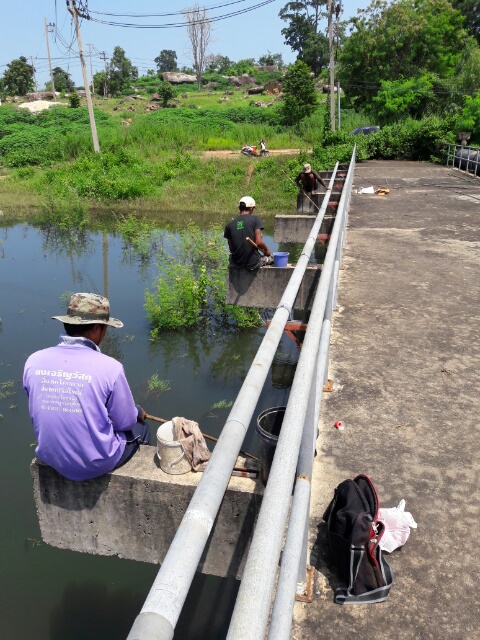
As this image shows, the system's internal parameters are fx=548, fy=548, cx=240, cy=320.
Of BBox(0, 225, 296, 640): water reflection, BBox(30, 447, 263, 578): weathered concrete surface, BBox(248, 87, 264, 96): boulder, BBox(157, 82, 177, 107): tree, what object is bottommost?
BBox(0, 225, 296, 640): water reflection

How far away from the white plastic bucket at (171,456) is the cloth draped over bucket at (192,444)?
29 mm

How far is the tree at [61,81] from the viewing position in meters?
72.9

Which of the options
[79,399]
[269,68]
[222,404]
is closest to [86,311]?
[79,399]

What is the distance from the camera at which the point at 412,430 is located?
343cm

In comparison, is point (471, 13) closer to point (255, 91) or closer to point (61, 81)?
point (255, 91)

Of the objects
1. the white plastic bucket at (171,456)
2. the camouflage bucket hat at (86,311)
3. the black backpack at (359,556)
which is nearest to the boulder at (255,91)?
the camouflage bucket hat at (86,311)

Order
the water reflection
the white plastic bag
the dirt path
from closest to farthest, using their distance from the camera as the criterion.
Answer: the white plastic bag
the water reflection
the dirt path

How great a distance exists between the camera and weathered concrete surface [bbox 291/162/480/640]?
7.34ft

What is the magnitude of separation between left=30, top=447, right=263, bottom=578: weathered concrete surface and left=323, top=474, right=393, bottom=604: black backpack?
0.72 meters

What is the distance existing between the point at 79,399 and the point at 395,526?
1.71 meters

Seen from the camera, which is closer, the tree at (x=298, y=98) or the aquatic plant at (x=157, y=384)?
the aquatic plant at (x=157, y=384)

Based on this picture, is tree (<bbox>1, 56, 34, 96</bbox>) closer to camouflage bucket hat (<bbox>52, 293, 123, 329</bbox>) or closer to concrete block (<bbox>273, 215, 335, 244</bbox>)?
concrete block (<bbox>273, 215, 335, 244</bbox>)

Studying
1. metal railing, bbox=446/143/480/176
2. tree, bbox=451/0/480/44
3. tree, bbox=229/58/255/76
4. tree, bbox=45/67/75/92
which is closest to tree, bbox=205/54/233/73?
tree, bbox=229/58/255/76

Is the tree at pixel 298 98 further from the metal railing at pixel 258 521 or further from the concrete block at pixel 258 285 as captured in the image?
the metal railing at pixel 258 521
